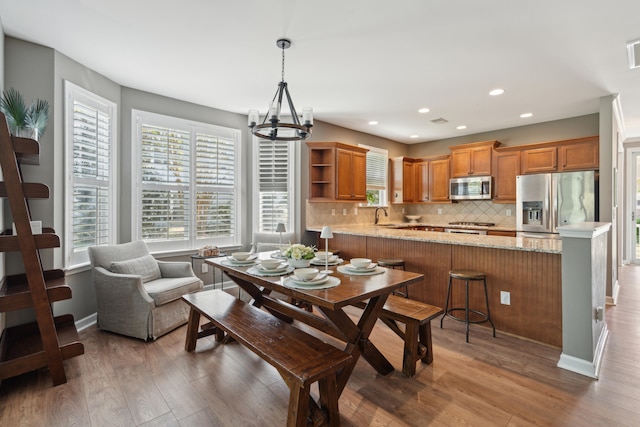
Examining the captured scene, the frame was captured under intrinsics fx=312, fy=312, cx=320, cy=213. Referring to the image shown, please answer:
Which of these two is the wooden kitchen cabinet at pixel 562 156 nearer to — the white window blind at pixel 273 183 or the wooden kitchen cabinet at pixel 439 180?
the wooden kitchen cabinet at pixel 439 180

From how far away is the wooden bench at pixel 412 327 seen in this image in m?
2.35

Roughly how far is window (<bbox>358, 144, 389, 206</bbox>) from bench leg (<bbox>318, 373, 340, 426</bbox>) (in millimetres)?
4861

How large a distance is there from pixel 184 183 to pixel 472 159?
16.9ft

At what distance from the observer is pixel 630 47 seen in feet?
9.20

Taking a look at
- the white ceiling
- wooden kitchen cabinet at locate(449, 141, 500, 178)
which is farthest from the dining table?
wooden kitchen cabinet at locate(449, 141, 500, 178)

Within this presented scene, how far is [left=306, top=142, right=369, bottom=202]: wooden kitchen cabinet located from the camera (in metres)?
5.19

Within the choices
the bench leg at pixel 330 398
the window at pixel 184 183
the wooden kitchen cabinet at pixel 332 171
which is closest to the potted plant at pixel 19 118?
the window at pixel 184 183

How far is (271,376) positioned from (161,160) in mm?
3198

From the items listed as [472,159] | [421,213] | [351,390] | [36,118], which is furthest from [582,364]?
[421,213]

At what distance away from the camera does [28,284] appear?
2.23m

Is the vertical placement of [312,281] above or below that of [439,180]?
below

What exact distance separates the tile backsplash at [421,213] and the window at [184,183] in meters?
1.41

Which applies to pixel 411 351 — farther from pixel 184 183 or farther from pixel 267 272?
pixel 184 183

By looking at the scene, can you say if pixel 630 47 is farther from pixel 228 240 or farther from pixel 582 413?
pixel 228 240
